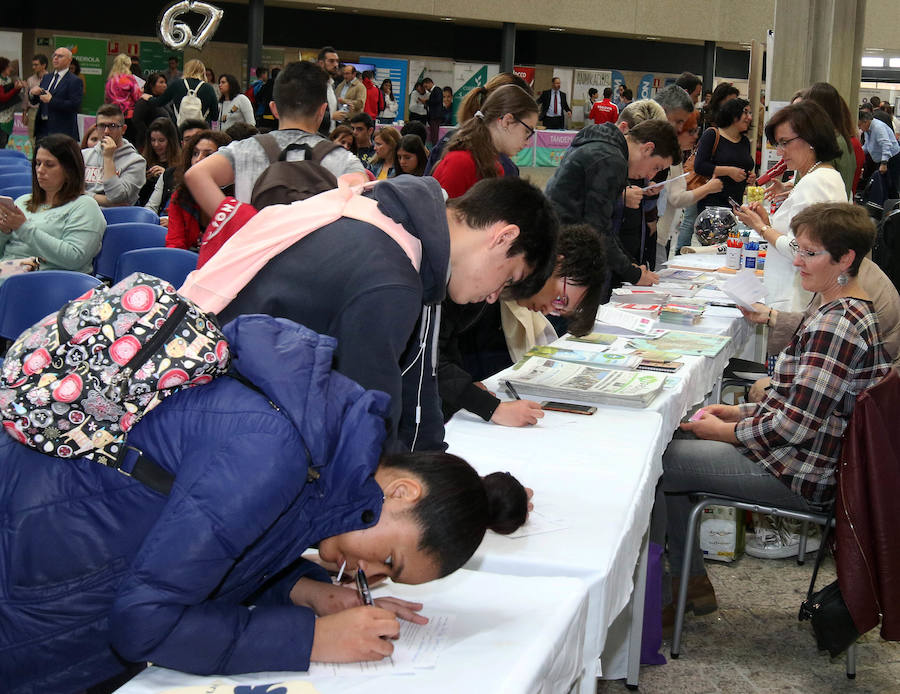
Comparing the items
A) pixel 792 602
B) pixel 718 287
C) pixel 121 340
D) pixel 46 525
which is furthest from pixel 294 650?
pixel 718 287

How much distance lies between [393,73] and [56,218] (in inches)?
452

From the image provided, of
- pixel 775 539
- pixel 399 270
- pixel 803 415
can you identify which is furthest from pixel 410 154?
pixel 399 270

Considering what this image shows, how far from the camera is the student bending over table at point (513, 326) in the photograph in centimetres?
236

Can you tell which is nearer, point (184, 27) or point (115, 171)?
point (184, 27)

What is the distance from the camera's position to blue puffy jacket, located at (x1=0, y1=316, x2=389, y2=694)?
1.09 m

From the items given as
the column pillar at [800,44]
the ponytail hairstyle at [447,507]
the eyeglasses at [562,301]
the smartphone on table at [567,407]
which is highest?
the column pillar at [800,44]

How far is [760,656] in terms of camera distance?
9.09 ft

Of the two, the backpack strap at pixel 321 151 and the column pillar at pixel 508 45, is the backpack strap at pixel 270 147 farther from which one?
the column pillar at pixel 508 45

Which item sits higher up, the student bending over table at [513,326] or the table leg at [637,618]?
the student bending over table at [513,326]

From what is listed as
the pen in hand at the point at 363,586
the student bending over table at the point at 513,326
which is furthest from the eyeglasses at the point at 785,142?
the pen in hand at the point at 363,586

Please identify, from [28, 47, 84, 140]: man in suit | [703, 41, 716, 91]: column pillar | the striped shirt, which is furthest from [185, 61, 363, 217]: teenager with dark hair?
[703, 41, 716, 91]: column pillar

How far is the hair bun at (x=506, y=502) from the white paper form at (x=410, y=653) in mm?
216

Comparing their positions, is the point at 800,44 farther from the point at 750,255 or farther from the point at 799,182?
the point at 799,182

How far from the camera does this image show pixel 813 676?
2.68 metres
